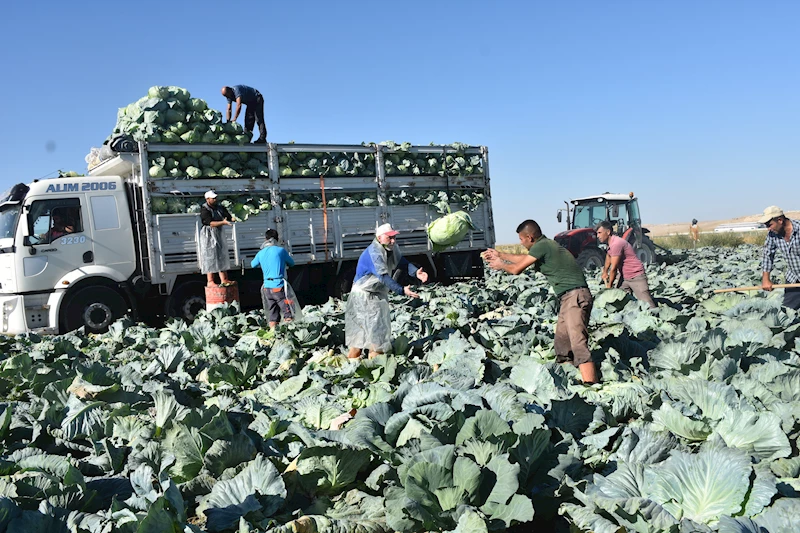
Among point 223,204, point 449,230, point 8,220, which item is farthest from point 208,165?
point 449,230

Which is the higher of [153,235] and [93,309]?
[153,235]

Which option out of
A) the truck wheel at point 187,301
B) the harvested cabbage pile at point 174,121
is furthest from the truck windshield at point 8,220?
the truck wheel at point 187,301

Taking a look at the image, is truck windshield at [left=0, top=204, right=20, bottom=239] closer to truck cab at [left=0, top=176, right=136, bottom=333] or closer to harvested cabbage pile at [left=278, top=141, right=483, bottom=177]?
truck cab at [left=0, top=176, right=136, bottom=333]

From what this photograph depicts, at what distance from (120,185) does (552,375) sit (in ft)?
28.8

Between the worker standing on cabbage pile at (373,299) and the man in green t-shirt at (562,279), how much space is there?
1.18m

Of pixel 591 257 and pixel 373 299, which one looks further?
pixel 591 257

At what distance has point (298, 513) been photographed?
302 centimetres

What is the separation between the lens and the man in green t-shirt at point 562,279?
5844mm

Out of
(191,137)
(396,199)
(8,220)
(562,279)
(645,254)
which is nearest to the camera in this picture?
(562,279)

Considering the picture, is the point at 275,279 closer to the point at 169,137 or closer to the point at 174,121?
the point at 169,137

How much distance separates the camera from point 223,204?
11.5 m

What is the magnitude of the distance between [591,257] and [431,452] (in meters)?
16.9

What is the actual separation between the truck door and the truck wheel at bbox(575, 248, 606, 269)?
1315 centimetres

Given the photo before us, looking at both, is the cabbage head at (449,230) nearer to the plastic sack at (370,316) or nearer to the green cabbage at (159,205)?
the plastic sack at (370,316)
